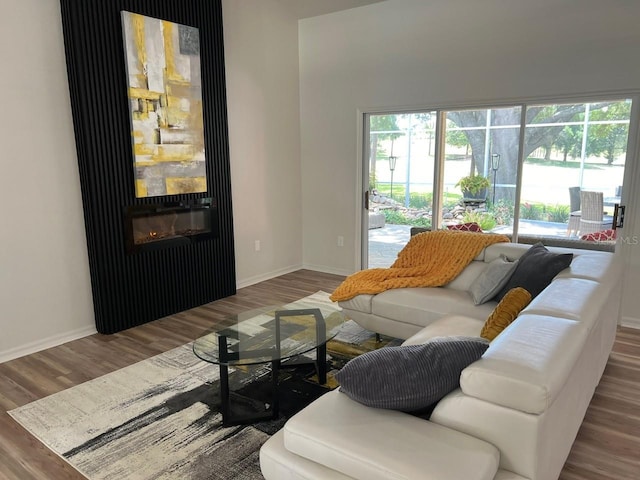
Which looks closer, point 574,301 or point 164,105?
point 574,301

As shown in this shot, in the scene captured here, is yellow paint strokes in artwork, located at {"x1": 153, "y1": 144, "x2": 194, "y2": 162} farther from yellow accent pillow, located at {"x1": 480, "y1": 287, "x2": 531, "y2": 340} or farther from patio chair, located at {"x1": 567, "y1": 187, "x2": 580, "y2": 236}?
patio chair, located at {"x1": 567, "y1": 187, "x2": 580, "y2": 236}

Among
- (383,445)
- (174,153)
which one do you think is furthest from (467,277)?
(174,153)

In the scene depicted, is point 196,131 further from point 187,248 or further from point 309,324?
point 309,324

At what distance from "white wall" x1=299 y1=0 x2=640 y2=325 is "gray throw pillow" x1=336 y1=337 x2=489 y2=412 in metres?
→ 3.31

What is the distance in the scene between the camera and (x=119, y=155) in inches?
151

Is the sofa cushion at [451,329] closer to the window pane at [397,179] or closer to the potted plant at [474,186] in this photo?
the potted plant at [474,186]

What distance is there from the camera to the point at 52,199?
11.9 ft

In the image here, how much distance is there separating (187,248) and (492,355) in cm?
351

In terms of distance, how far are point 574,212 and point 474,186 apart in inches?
38.0

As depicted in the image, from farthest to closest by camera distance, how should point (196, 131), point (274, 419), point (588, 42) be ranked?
point (196, 131)
point (588, 42)
point (274, 419)

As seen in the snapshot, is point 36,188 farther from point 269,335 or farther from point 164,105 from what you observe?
point 269,335

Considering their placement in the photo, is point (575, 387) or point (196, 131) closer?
point (575, 387)

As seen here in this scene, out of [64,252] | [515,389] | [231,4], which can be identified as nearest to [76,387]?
[64,252]

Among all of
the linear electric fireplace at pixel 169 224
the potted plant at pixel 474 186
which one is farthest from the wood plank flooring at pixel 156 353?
the potted plant at pixel 474 186
